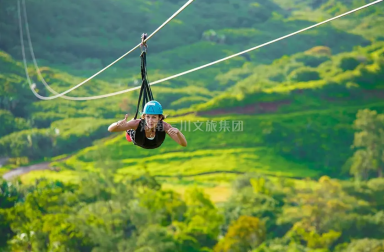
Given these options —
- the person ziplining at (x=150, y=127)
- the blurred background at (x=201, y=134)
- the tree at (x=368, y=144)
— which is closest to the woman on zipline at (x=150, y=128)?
the person ziplining at (x=150, y=127)

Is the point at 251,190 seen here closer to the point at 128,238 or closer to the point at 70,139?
the point at 128,238

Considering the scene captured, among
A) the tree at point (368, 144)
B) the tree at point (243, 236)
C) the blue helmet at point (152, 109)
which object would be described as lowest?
the tree at point (243, 236)

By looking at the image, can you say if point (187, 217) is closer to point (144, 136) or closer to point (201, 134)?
point (201, 134)

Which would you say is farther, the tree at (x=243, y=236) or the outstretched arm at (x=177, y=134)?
the tree at (x=243, y=236)

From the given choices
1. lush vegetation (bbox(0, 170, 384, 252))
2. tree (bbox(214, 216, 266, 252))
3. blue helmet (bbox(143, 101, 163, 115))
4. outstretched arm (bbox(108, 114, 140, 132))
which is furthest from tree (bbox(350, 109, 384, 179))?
blue helmet (bbox(143, 101, 163, 115))

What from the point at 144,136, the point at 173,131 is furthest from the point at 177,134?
the point at 144,136

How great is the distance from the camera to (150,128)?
18.9 feet

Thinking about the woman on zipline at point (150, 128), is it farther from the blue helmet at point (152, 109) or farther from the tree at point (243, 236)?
the tree at point (243, 236)

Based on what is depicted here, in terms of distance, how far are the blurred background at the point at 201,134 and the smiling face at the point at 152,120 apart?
2181 centimetres

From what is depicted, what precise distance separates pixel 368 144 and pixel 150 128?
37669 mm

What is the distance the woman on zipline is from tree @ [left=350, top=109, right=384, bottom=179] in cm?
3506

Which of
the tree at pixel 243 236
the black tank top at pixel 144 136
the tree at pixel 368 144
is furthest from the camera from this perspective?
the tree at pixel 368 144

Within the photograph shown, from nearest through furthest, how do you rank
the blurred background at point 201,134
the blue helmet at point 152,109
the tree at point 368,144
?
1. the blue helmet at point 152,109
2. the blurred background at point 201,134
3. the tree at point 368,144

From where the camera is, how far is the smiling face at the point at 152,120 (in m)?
5.66
